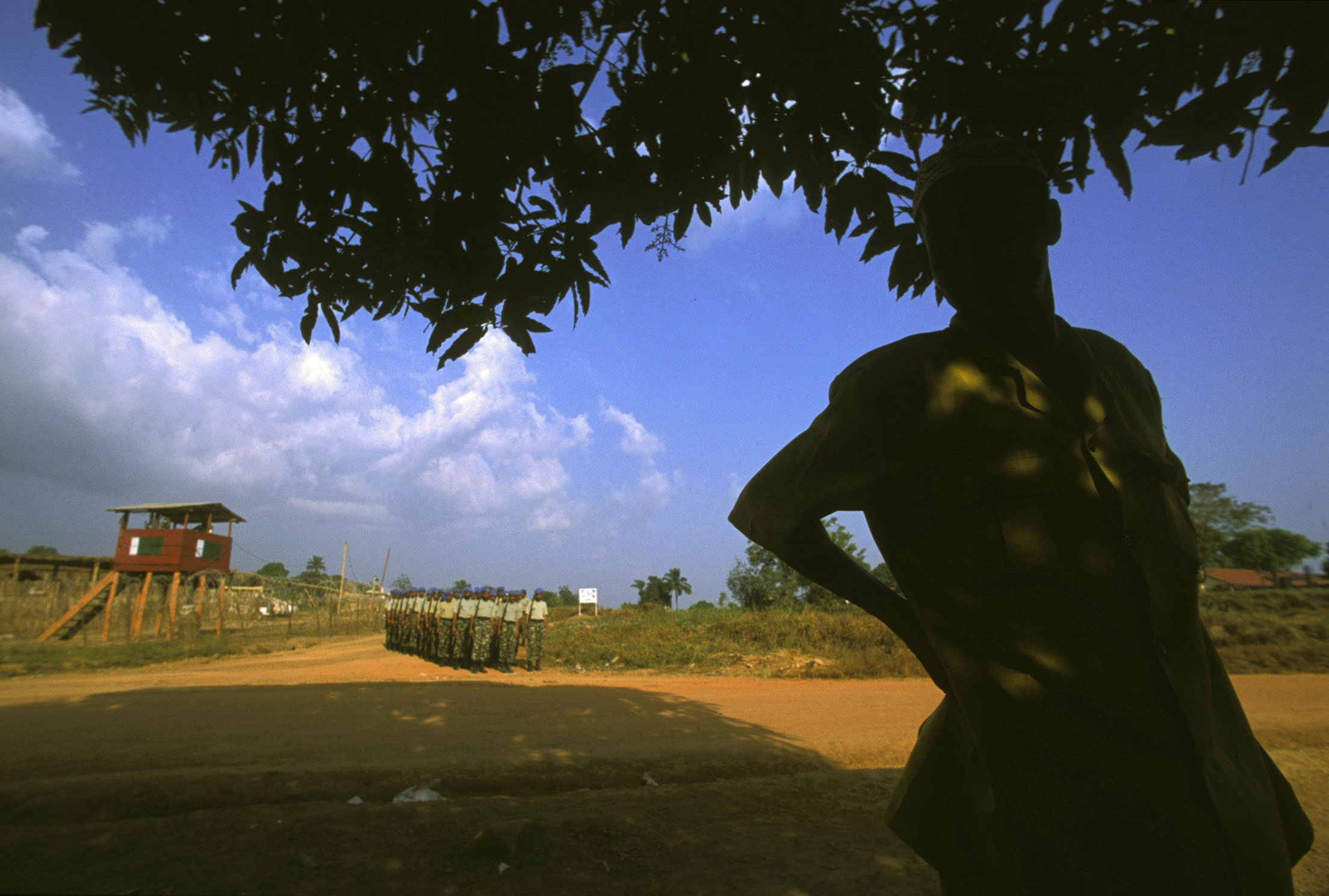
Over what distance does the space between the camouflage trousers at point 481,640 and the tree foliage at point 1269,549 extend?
37841mm

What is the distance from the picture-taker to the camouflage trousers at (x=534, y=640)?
1399 centimetres

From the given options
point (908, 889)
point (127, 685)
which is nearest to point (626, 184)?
point (908, 889)

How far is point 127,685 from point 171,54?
12178 mm

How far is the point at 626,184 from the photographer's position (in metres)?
2.67

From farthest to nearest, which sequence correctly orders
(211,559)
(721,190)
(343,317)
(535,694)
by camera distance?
1. (211,559)
2. (535,694)
3. (343,317)
4. (721,190)

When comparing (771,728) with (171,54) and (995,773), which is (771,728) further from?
(171,54)

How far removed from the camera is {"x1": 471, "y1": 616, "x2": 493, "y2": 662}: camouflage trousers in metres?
13.6

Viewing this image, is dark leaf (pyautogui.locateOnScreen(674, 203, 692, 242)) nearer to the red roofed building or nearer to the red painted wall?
the red roofed building

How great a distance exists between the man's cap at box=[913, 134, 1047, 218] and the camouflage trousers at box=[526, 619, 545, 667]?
45.3 feet

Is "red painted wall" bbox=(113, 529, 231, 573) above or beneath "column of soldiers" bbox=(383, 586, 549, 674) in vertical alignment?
above

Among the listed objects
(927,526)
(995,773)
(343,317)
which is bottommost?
(995,773)

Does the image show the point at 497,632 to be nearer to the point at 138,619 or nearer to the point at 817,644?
the point at 817,644

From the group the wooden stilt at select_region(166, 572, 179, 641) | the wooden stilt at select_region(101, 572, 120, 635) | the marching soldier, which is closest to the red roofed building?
the marching soldier

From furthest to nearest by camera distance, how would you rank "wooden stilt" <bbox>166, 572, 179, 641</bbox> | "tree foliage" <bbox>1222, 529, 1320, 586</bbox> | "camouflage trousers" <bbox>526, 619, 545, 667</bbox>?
"tree foliage" <bbox>1222, 529, 1320, 586</bbox> → "wooden stilt" <bbox>166, 572, 179, 641</bbox> → "camouflage trousers" <bbox>526, 619, 545, 667</bbox>
